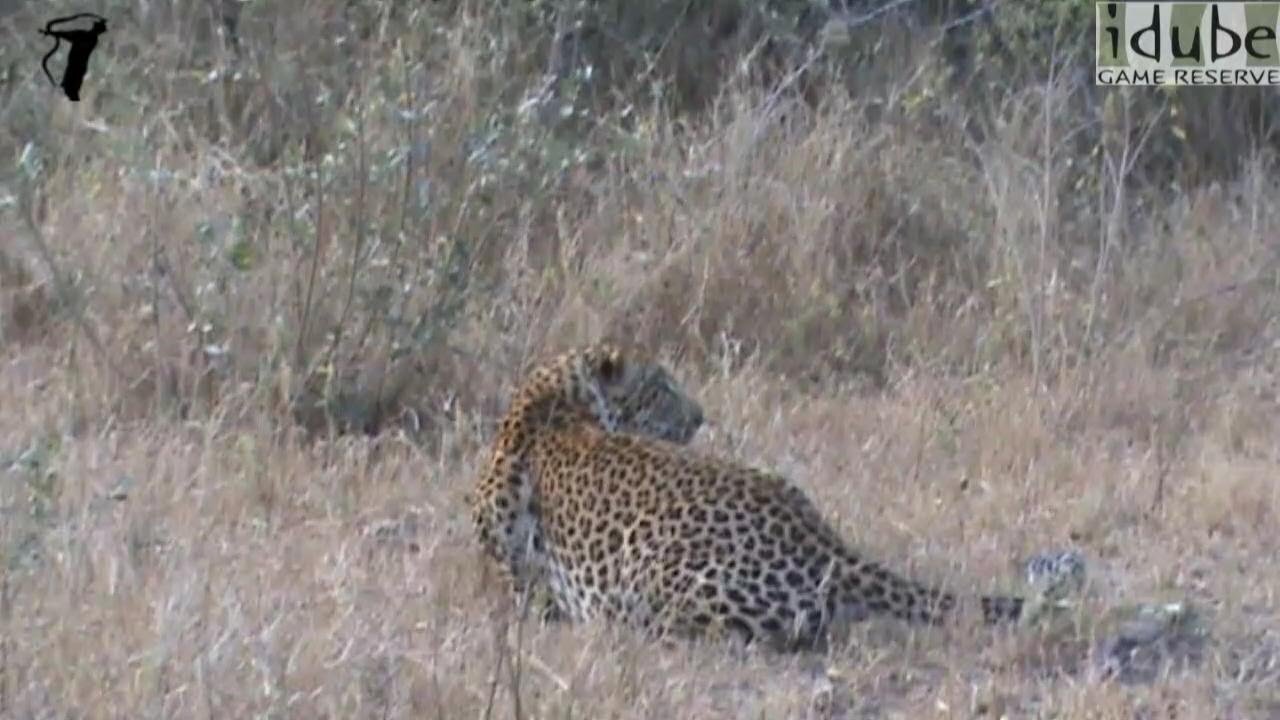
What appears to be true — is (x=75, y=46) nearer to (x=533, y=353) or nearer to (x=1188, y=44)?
(x=533, y=353)

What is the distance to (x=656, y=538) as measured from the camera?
6492mm

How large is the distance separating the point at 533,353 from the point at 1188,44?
357cm

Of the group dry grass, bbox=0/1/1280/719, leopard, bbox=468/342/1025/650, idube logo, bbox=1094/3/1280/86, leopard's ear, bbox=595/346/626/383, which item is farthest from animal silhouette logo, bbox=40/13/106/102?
idube logo, bbox=1094/3/1280/86

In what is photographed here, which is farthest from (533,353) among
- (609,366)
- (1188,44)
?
(1188,44)

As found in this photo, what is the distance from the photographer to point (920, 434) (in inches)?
318

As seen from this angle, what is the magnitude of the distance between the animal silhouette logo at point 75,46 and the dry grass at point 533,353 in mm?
126

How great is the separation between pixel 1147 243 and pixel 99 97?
12.3 ft

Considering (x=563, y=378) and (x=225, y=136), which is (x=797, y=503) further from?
(x=225, y=136)

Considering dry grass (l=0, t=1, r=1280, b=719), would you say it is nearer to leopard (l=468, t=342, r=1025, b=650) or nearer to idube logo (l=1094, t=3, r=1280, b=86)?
leopard (l=468, t=342, r=1025, b=650)

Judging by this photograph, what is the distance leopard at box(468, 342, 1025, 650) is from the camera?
634cm

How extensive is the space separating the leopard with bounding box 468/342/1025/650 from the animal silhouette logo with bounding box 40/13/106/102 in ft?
10.5

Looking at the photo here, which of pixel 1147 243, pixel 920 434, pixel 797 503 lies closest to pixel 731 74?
pixel 1147 243

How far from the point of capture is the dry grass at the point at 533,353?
6.11 meters

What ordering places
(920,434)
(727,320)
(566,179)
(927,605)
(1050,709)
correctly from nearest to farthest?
(1050,709)
(927,605)
(920,434)
(727,320)
(566,179)
